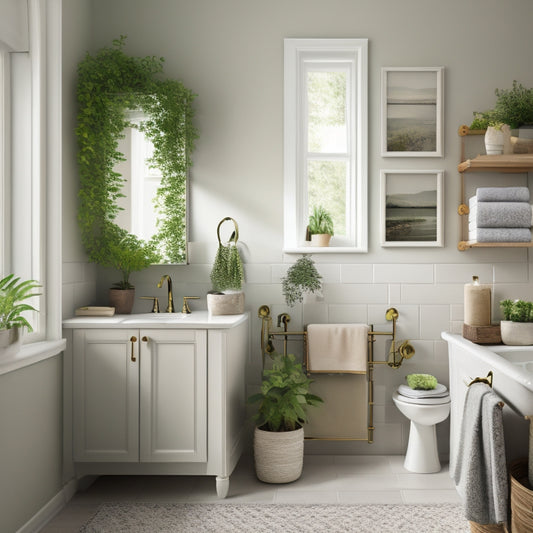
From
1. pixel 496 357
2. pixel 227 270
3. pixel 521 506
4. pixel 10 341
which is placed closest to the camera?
pixel 521 506

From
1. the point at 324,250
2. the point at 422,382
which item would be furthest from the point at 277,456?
the point at 324,250

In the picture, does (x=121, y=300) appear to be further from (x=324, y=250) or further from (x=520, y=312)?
(x=520, y=312)

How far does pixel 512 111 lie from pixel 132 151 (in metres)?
2.08

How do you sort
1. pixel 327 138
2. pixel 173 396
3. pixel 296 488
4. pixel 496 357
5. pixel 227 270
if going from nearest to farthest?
pixel 496 357 → pixel 173 396 → pixel 296 488 → pixel 227 270 → pixel 327 138

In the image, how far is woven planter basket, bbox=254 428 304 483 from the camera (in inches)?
111

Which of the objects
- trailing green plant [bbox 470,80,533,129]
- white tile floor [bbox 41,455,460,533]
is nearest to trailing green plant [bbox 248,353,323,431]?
white tile floor [bbox 41,455,460,533]

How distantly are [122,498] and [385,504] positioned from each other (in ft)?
4.11

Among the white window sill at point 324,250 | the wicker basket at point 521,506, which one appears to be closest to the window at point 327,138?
the white window sill at point 324,250

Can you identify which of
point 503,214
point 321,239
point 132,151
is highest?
point 132,151

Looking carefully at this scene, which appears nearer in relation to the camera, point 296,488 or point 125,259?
point 296,488

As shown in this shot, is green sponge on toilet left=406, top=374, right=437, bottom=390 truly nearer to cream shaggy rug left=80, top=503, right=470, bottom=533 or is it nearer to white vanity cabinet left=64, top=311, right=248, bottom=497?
cream shaggy rug left=80, top=503, right=470, bottom=533

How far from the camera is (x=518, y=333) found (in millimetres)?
2891

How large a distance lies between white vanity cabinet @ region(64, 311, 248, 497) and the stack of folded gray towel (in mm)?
1420

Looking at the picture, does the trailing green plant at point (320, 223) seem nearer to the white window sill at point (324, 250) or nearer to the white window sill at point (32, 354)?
the white window sill at point (324, 250)
